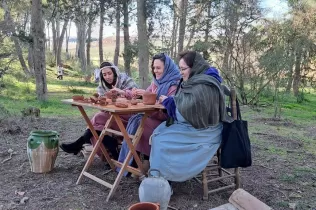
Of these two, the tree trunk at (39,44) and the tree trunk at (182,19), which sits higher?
the tree trunk at (182,19)

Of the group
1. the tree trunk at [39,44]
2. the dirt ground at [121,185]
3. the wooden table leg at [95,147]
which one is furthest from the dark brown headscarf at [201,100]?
the tree trunk at [39,44]

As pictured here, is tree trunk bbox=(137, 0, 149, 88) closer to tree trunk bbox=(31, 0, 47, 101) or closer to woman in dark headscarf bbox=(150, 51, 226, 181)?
tree trunk bbox=(31, 0, 47, 101)

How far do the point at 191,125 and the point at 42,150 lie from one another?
1.70 meters

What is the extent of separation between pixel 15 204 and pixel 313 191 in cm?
295

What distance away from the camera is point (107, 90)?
13.8 feet

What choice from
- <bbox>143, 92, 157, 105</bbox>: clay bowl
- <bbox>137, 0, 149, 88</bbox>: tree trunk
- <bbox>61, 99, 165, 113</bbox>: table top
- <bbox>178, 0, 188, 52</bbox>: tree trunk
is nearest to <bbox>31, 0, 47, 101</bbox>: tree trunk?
<bbox>137, 0, 149, 88</bbox>: tree trunk

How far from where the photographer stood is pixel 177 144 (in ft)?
10.4

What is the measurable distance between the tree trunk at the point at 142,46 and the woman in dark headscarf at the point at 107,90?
7.09 metres

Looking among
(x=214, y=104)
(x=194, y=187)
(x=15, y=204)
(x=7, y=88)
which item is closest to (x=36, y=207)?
(x=15, y=204)

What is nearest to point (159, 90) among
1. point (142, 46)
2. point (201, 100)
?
point (201, 100)

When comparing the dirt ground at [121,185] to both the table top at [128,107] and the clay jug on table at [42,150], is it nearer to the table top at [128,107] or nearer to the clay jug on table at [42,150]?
the clay jug on table at [42,150]

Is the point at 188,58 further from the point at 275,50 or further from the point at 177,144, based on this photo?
the point at 275,50

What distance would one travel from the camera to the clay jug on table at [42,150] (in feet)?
12.5

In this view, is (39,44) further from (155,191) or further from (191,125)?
(155,191)
